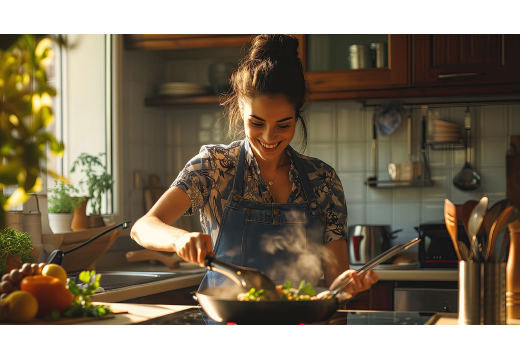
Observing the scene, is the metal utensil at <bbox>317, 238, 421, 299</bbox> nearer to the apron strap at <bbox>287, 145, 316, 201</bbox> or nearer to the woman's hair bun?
the apron strap at <bbox>287, 145, 316, 201</bbox>

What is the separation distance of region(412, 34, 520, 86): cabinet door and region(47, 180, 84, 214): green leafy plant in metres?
1.70

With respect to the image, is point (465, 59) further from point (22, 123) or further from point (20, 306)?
point (22, 123)

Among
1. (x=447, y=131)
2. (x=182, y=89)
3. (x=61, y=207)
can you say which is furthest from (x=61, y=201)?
(x=447, y=131)

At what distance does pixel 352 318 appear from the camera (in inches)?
41.3

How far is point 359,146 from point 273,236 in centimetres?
165

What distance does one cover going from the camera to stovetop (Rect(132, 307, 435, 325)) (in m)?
0.98

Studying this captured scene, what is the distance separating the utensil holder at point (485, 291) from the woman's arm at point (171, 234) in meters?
0.45

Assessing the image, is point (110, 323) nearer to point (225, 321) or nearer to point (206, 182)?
point (225, 321)

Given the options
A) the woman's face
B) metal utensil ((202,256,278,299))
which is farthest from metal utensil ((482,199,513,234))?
the woman's face

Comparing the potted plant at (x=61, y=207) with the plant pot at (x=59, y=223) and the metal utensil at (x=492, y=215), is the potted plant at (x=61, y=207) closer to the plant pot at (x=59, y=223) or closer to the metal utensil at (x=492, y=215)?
the plant pot at (x=59, y=223)

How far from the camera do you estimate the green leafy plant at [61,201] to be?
2.43 m

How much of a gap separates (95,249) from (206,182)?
1077 mm

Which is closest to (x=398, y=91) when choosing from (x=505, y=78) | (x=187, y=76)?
(x=505, y=78)

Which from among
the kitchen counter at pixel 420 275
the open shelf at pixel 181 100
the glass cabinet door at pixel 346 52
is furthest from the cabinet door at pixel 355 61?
the kitchen counter at pixel 420 275
